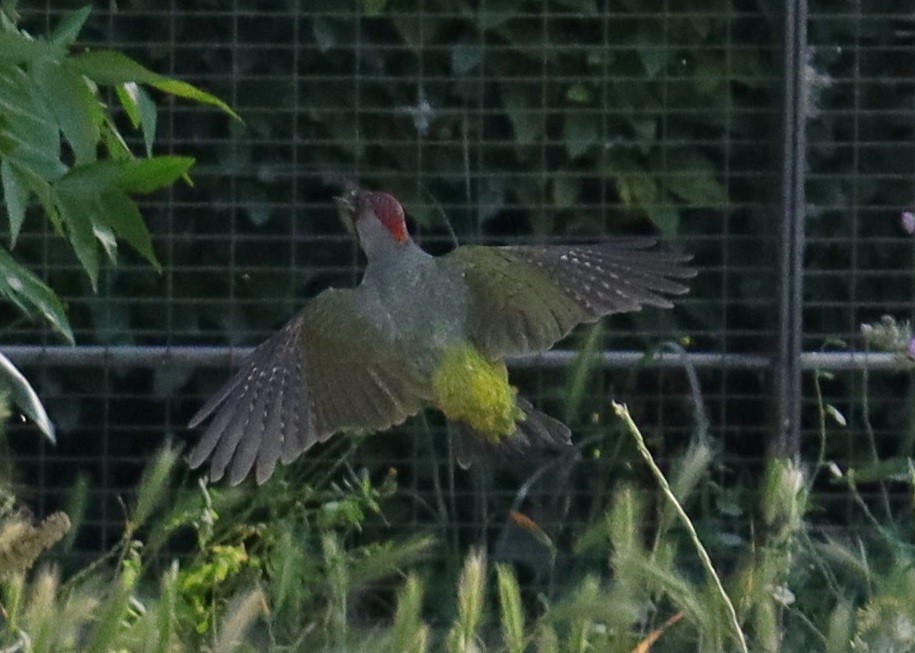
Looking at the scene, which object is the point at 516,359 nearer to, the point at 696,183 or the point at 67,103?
the point at 696,183

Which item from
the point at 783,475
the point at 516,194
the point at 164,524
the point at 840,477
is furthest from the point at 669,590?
the point at 516,194

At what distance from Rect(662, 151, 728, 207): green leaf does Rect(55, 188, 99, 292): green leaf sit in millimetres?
1917

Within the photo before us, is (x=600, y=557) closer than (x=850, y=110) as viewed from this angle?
Yes

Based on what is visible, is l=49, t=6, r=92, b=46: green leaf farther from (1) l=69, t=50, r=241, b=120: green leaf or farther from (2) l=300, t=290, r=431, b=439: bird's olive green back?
(2) l=300, t=290, r=431, b=439: bird's olive green back

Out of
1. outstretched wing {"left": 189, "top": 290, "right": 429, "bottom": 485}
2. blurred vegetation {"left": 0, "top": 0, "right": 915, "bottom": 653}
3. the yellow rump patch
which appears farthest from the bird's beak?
blurred vegetation {"left": 0, "top": 0, "right": 915, "bottom": 653}

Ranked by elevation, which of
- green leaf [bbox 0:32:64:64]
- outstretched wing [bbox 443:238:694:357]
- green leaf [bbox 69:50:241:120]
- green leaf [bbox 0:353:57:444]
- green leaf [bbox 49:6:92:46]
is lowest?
green leaf [bbox 0:353:57:444]

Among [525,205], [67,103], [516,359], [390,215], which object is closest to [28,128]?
[67,103]

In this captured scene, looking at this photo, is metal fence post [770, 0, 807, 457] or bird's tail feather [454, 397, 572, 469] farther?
metal fence post [770, 0, 807, 457]

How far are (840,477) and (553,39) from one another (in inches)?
45.5

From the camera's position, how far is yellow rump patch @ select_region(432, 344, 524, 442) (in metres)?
3.00

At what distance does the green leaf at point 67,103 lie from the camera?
6.84ft

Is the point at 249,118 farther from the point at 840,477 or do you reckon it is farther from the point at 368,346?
the point at 840,477

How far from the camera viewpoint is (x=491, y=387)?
119 inches

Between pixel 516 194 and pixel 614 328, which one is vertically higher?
pixel 516 194
